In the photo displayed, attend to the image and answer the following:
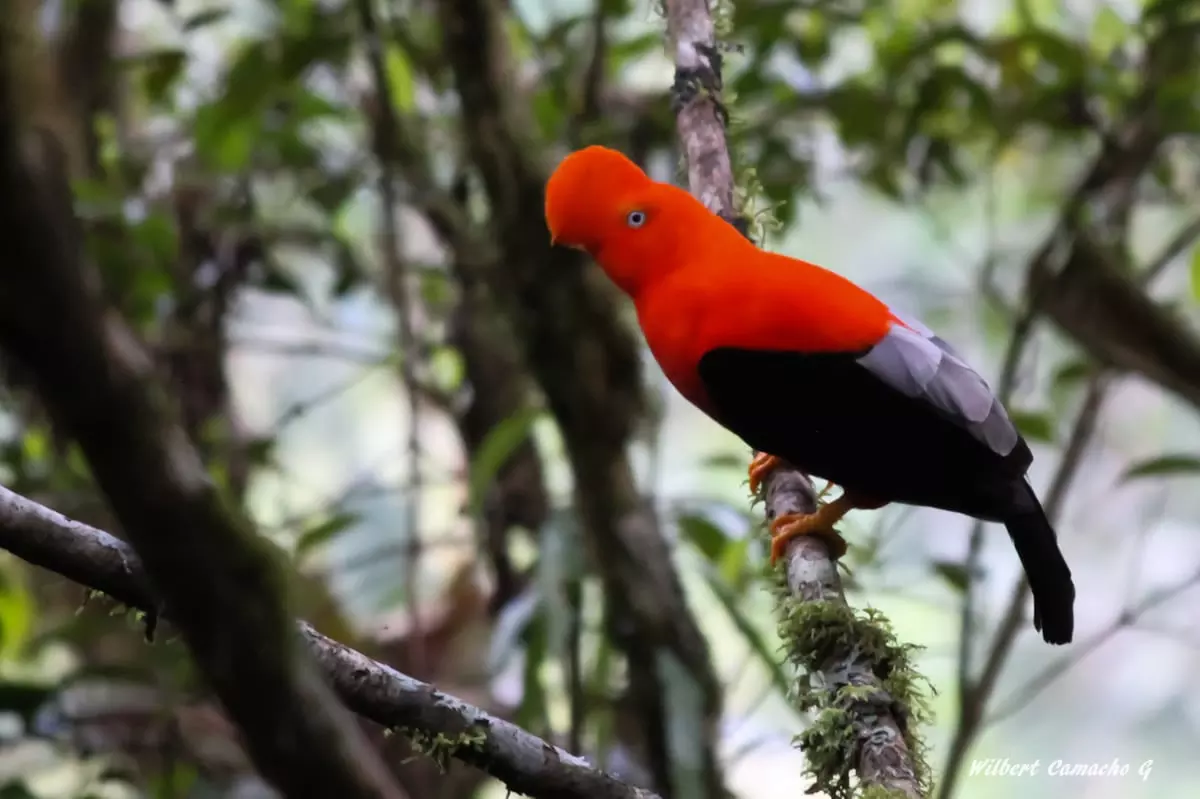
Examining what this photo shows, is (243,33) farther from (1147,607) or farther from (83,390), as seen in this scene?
(83,390)

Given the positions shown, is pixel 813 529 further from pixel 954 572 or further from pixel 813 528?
pixel 954 572

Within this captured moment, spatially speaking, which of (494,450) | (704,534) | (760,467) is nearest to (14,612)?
(494,450)

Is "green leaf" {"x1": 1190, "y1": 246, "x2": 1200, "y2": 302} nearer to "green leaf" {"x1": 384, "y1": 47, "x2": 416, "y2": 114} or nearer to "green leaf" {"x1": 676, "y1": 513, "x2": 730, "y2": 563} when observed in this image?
"green leaf" {"x1": 676, "y1": 513, "x2": 730, "y2": 563}

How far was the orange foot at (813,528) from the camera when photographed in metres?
1.41

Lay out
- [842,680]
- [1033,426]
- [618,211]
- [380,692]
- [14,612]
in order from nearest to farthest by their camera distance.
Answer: [380,692] → [842,680] → [618,211] → [1033,426] → [14,612]

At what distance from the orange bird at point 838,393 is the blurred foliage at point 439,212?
1.36 feet

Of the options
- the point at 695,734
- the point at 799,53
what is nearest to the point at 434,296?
the point at 799,53

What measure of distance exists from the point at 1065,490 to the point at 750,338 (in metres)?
1.29

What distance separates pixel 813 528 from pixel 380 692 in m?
0.68

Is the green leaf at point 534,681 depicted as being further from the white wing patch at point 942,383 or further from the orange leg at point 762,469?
the white wing patch at point 942,383

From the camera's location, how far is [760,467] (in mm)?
1646

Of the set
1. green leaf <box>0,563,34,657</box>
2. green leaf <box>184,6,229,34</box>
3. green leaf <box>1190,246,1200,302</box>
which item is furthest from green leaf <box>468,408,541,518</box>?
green leaf <box>1190,246,1200,302</box>

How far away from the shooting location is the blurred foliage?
220 cm

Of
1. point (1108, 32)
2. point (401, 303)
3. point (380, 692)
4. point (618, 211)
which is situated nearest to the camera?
point (380, 692)
